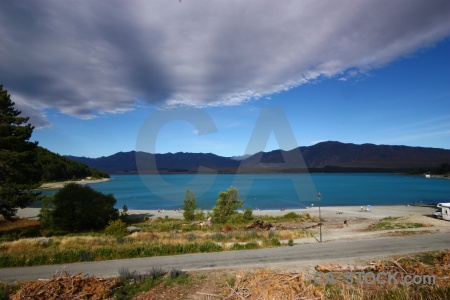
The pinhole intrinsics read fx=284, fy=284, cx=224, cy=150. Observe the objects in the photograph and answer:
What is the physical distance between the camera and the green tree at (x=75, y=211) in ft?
102

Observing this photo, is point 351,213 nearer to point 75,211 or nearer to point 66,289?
point 75,211

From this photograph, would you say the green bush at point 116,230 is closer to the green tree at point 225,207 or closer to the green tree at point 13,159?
the green tree at point 13,159

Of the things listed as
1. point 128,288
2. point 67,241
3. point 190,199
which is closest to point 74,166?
point 190,199

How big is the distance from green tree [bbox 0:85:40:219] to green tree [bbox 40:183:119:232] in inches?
165

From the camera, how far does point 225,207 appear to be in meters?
40.4

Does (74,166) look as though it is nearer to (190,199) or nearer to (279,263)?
(190,199)

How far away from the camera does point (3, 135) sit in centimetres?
2567

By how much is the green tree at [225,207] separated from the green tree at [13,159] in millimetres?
21599

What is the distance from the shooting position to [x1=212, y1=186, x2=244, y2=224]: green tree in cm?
3875

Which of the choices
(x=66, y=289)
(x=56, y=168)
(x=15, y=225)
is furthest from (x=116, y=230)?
(x=56, y=168)

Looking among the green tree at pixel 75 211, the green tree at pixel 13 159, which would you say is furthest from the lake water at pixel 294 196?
the green tree at pixel 13 159

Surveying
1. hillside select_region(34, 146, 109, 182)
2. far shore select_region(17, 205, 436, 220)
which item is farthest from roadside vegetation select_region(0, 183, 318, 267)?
hillside select_region(34, 146, 109, 182)

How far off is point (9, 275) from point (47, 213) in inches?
830

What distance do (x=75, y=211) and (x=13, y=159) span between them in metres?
8.99
